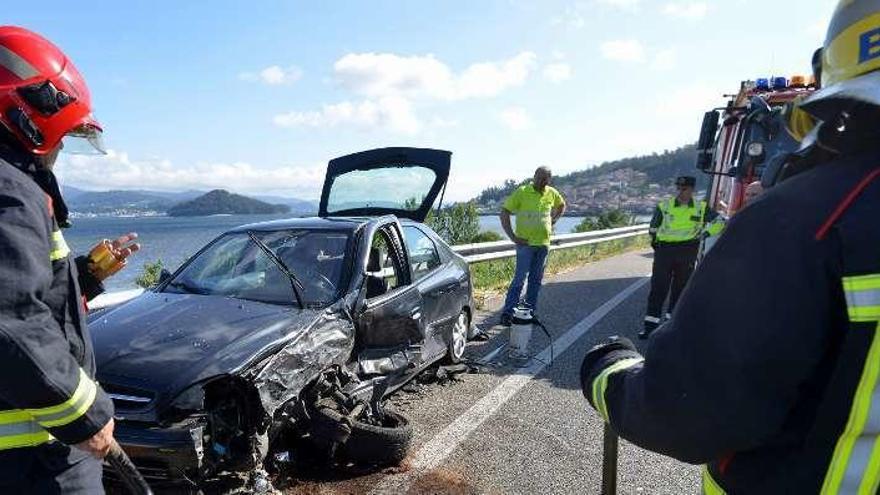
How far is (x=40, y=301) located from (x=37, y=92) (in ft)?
2.22

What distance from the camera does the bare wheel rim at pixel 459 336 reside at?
5833mm

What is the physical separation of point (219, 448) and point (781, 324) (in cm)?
265

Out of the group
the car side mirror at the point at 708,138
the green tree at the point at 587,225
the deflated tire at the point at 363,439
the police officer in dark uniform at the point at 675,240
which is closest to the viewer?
the deflated tire at the point at 363,439

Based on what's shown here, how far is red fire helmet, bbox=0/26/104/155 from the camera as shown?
1.78 meters

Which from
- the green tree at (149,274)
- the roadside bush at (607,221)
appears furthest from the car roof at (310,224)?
the roadside bush at (607,221)

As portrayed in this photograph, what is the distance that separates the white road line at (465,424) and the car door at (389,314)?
0.57 m

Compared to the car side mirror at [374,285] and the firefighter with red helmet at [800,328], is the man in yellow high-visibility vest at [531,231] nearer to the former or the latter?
the car side mirror at [374,285]

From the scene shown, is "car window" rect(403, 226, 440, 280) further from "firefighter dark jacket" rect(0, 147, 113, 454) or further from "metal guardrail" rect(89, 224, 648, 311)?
"firefighter dark jacket" rect(0, 147, 113, 454)

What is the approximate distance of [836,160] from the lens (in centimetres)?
114

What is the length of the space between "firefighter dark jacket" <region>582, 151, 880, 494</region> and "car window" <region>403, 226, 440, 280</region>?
165 inches

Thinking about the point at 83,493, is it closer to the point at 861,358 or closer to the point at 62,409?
the point at 62,409

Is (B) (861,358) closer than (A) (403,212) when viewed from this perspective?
Yes

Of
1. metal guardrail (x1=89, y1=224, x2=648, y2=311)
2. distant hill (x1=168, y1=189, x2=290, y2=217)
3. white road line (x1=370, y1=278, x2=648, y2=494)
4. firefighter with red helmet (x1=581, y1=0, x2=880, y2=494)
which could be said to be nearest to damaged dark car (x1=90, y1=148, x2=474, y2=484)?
white road line (x1=370, y1=278, x2=648, y2=494)

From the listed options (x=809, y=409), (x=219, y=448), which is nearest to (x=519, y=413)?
(x=219, y=448)
